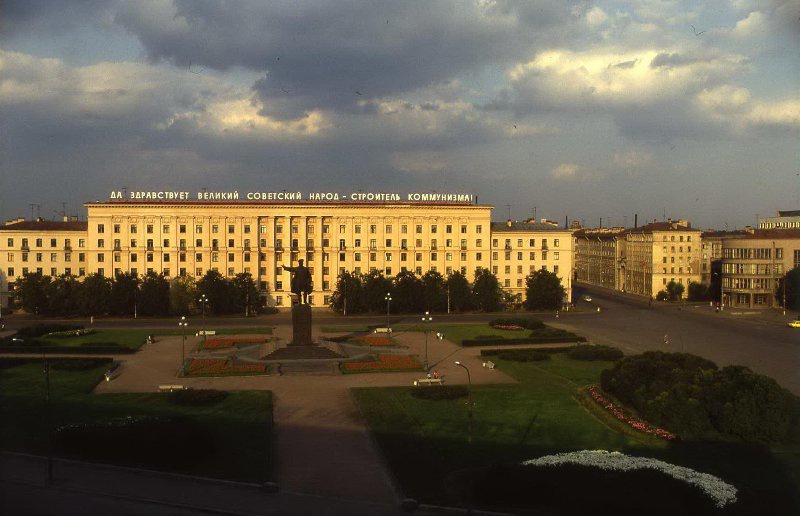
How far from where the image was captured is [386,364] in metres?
55.2

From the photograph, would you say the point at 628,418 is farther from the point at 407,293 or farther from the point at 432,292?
the point at 432,292

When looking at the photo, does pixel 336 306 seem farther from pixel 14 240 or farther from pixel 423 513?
pixel 423 513

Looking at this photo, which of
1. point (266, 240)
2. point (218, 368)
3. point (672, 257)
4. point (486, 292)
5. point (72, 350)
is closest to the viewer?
point (218, 368)

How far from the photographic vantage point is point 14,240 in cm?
9744

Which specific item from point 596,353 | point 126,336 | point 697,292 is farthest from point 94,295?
point 697,292

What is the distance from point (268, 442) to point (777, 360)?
40.7 metres

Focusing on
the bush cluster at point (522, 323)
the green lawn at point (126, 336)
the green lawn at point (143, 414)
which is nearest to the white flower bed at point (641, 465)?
the green lawn at point (143, 414)

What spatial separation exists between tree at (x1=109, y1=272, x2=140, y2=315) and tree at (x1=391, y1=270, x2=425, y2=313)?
30453 mm

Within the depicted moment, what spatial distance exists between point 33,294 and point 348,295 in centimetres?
3632

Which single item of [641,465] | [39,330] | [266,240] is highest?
[266,240]

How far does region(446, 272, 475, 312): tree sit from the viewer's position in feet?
303

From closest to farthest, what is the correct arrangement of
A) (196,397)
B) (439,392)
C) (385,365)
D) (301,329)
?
(196,397)
(439,392)
(385,365)
(301,329)

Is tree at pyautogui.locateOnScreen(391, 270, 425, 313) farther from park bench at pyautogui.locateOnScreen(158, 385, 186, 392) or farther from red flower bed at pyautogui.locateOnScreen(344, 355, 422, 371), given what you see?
park bench at pyautogui.locateOnScreen(158, 385, 186, 392)

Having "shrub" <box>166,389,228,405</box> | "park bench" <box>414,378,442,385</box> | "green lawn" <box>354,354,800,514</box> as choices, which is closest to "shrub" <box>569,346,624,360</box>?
"green lawn" <box>354,354,800,514</box>
